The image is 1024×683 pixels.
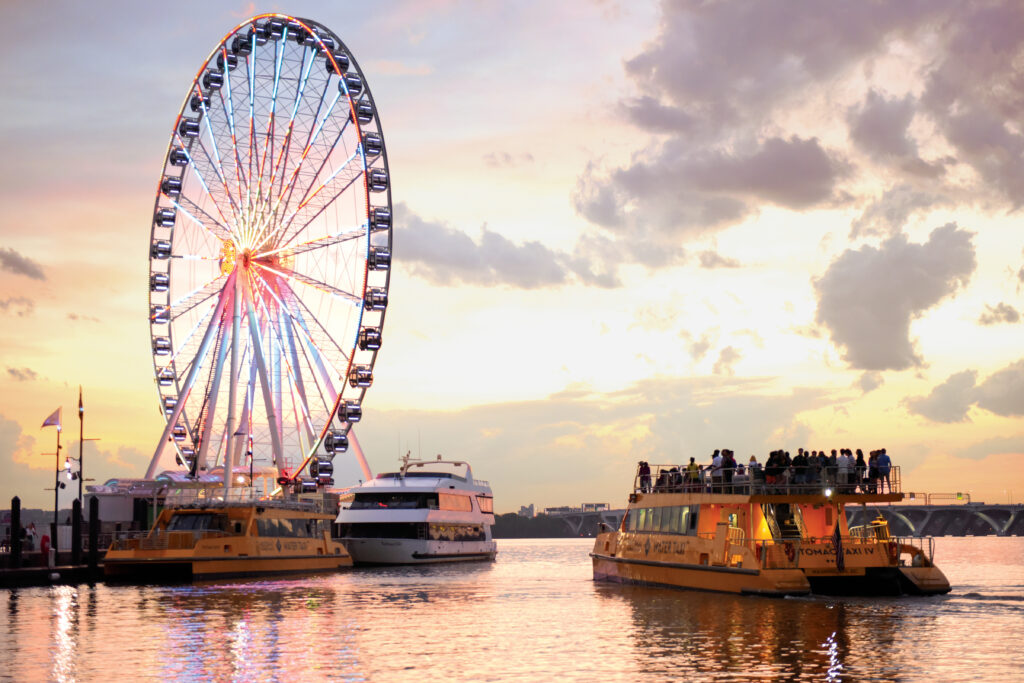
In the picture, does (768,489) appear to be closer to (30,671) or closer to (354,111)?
(30,671)

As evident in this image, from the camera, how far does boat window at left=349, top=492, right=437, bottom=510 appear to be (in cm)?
7331

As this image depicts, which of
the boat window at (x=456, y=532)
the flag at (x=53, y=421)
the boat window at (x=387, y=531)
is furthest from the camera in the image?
the boat window at (x=456, y=532)

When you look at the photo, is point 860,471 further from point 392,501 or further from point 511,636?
point 392,501

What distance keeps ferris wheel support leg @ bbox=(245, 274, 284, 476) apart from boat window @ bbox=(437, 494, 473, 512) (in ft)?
55.8

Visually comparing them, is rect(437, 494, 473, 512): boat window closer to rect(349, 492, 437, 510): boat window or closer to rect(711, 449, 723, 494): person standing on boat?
rect(349, 492, 437, 510): boat window

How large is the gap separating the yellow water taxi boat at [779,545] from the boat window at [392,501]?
1290 inches

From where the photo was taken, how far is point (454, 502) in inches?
3063

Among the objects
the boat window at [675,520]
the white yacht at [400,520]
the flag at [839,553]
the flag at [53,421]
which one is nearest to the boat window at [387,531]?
the white yacht at [400,520]

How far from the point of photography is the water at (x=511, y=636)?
24.9 meters

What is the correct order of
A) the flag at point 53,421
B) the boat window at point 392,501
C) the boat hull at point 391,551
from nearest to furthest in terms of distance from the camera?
1. the flag at point 53,421
2. the boat hull at point 391,551
3. the boat window at point 392,501

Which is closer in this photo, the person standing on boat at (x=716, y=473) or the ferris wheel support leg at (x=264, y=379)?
the person standing on boat at (x=716, y=473)

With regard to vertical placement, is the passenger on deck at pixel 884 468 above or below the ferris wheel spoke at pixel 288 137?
below

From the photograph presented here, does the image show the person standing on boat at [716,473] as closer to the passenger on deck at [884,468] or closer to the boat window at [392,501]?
the passenger on deck at [884,468]

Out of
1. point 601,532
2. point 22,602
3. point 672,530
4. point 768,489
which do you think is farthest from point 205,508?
point 768,489
